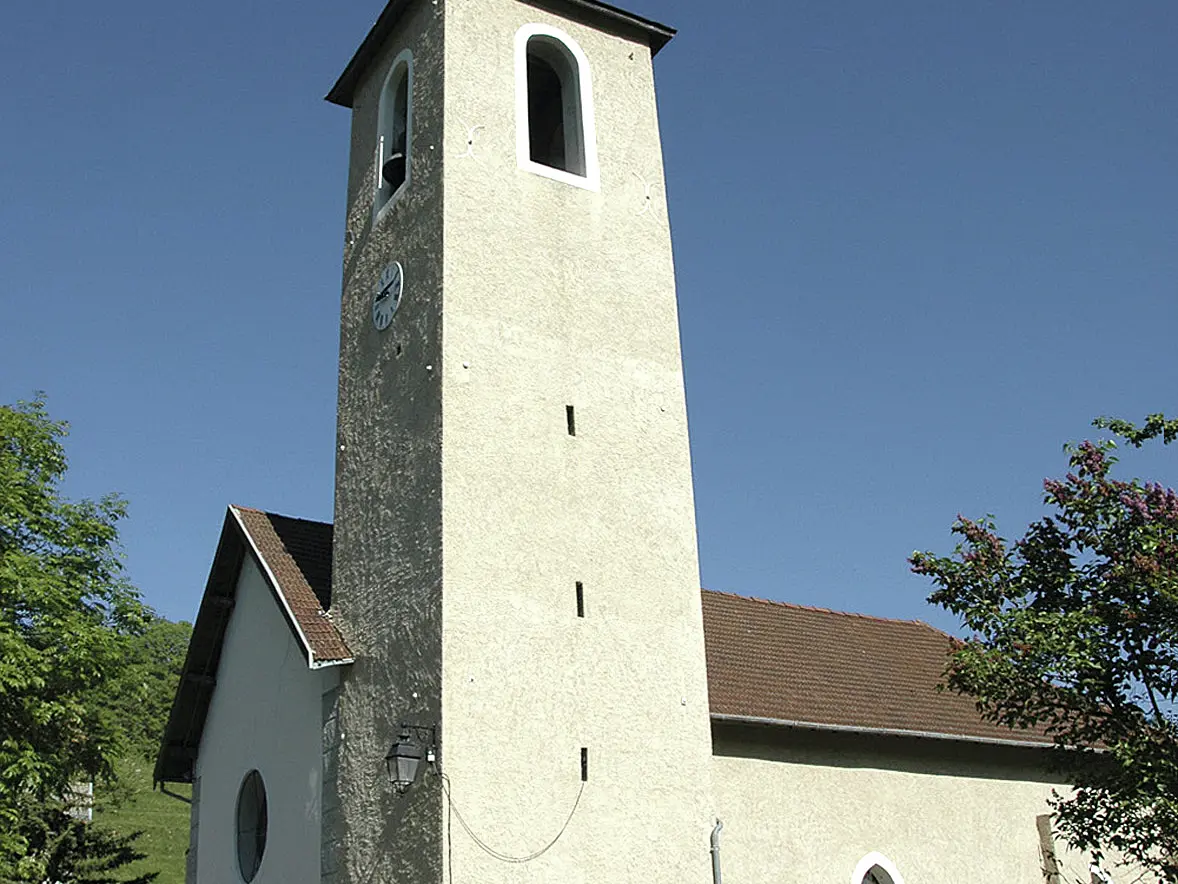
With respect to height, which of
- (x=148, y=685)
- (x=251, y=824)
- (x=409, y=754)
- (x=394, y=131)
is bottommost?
(x=251, y=824)

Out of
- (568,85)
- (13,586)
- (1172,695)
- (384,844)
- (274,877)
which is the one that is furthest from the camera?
(13,586)

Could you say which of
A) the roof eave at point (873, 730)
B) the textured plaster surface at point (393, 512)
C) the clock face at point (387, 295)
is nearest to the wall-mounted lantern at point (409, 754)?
the textured plaster surface at point (393, 512)

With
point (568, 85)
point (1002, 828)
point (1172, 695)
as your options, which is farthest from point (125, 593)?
point (1172, 695)

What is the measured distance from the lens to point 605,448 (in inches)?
520

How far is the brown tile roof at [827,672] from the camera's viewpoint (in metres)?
14.7

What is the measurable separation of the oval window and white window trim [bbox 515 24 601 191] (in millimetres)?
7845

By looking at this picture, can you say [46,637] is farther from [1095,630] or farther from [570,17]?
[1095,630]

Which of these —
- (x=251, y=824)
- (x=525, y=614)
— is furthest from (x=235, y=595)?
(x=525, y=614)

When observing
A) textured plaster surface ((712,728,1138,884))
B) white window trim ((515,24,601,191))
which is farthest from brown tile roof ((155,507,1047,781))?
white window trim ((515,24,601,191))

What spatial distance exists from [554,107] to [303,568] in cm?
681

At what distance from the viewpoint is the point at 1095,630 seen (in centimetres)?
966

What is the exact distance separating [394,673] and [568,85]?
7.76 m

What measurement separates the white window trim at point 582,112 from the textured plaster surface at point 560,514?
12 centimetres

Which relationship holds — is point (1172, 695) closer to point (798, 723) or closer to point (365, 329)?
point (798, 723)
